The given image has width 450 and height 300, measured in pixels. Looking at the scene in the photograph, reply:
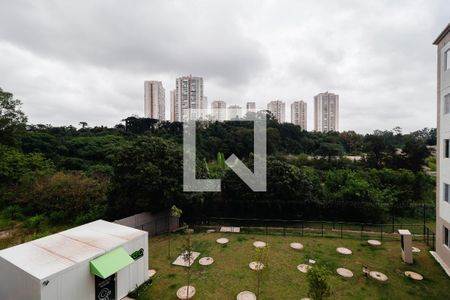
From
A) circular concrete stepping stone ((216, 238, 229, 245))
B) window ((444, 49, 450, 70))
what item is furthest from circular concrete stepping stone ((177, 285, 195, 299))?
window ((444, 49, 450, 70))

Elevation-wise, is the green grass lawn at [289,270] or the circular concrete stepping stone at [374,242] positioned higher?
the circular concrete stepping stone at [374,242]

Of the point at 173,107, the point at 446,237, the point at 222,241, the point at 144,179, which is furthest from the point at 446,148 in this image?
the point at 173,107

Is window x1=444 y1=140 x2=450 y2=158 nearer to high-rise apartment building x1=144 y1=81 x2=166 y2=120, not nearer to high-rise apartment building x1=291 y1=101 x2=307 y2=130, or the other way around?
high-rise apartment building x1=144 y1=81 x2=166 y2=120

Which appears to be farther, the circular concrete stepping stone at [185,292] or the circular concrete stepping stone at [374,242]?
the circular concrete stepping stone at [374,242]

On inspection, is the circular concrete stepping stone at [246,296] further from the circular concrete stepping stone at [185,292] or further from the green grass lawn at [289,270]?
the circular concrete stepping stone at [185,292]

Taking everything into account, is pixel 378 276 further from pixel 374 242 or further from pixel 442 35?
pixel 442 35

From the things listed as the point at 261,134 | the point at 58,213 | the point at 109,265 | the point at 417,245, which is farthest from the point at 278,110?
the point at 109,265

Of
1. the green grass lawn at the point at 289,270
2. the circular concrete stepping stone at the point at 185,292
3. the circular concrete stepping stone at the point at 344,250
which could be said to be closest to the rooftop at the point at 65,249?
the green grass lawn at the point at 289,270

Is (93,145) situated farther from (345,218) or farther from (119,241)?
(345,218)
